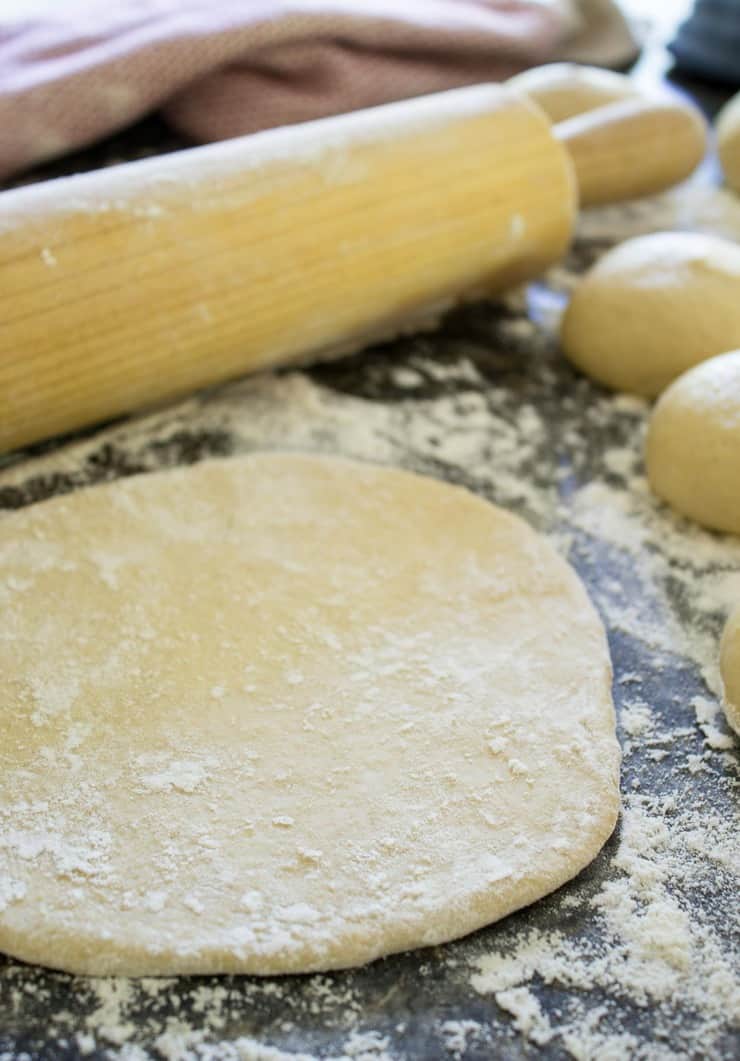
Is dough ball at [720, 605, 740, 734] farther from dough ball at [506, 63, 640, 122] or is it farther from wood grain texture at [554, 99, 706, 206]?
dough ball at [506, 63, 640, 122]

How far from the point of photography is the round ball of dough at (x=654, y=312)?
1539mm

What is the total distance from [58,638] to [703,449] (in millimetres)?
807

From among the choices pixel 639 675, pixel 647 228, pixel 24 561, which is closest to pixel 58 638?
pixel 24 561

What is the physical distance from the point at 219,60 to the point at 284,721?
134cm

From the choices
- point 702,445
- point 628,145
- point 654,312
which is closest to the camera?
point 702,445

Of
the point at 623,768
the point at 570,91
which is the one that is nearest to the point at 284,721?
the point at 623,768

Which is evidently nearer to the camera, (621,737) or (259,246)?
(621,737)

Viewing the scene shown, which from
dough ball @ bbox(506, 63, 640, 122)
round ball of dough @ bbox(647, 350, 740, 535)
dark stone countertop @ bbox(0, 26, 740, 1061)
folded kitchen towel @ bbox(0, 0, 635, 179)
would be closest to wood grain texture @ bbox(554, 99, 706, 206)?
dough ball @ bbox(506, 63, 640, 122)

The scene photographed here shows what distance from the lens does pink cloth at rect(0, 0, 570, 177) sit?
1880 mm

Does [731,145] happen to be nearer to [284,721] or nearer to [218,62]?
[218,62]

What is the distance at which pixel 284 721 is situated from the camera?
1.10 meters

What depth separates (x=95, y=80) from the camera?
1.88 metres

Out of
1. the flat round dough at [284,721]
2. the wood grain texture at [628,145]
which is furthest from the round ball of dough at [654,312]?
the flat round dough at [284,721]

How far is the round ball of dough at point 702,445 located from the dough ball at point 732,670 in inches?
8.6
